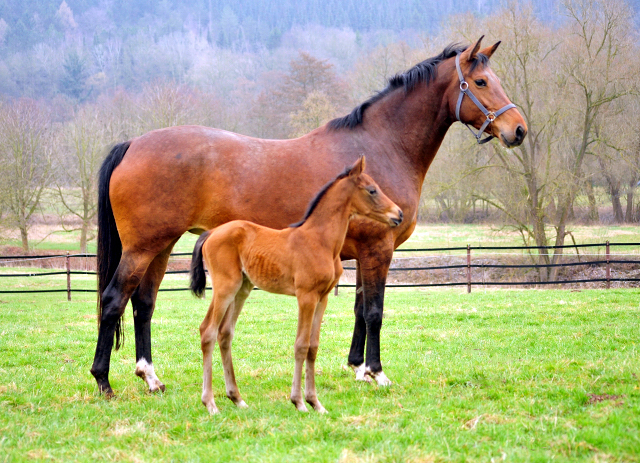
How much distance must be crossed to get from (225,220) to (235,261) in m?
0.88

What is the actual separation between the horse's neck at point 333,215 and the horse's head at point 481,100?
5.39 feet

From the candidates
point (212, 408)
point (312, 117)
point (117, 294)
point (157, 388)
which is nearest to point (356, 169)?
point (212, 408)

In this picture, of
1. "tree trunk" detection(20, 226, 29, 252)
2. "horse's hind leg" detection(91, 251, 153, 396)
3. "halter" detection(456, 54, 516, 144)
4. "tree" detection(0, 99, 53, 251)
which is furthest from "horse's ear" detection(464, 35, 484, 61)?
"tree trunk" detection(20, 226, 29, 252)

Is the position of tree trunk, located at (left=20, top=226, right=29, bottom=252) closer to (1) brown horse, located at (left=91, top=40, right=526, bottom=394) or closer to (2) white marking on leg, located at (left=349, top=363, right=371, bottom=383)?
(1) brown horse, located at (left=91, top=40, right=526, bottom=394)

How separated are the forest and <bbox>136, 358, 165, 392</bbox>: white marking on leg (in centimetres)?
201

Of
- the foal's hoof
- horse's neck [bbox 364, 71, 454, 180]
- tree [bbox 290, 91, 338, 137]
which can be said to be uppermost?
tree [bbox 290, 91, 338, 137]

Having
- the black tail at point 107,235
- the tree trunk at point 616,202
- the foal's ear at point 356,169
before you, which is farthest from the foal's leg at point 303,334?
the tree trunk at point 616,202

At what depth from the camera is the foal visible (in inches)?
161

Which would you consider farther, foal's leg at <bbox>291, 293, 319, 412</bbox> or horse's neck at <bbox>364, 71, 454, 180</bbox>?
horse's neck at <bbox>364, 71, 454, 180</bbox>

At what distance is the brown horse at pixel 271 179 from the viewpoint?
4.96 m

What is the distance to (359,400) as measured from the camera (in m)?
4.38

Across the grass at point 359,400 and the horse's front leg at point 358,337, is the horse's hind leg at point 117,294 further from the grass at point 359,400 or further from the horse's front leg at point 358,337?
the horse's front leg at point 358,337

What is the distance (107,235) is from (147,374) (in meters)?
1.35

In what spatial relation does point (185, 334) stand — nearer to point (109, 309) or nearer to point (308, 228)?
point (109, 309)
